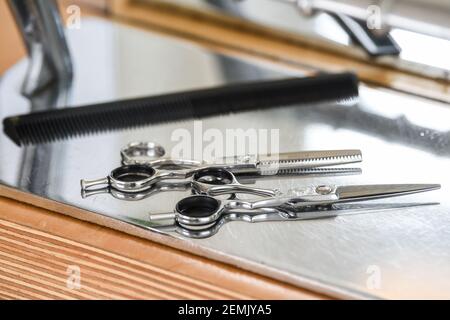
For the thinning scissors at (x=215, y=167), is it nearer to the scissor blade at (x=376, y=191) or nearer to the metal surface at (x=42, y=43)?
the scissor blade at (x=376, y=191)

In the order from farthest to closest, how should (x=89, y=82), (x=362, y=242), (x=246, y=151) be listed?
1. (x=89, y=82)
2. (x=246, y=151)
3. (x=362, y=242)

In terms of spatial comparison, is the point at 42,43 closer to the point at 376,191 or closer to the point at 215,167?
the point at 215,167

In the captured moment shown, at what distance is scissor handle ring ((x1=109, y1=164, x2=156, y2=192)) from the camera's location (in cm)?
64

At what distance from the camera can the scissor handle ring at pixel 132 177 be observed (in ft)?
2.11

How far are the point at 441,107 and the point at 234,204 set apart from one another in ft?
0.93

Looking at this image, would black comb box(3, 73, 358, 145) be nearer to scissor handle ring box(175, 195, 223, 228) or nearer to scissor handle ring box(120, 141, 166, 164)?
scissor handle ring box(120, 141, 166, 164)

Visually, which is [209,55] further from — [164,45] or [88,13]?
[88,13]

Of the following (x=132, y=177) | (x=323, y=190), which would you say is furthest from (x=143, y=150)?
(x=323, y=190)

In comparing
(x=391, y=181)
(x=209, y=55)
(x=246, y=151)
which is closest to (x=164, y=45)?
(x=209, y=55)

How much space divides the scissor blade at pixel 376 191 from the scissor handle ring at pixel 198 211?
0.31 ft

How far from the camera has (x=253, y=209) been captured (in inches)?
24.3

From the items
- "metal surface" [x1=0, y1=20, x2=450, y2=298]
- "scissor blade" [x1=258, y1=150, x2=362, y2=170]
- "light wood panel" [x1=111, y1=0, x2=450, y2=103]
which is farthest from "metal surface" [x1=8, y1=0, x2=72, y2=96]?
"scissor blade" [x1=258, y1=150, x2=362, y2=170]

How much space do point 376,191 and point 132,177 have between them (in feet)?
0.64
